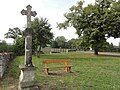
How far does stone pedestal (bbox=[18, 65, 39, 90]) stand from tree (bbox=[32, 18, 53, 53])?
25.1m

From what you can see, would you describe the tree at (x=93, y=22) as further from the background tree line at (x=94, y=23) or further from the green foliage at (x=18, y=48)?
the green foliage at (x=18, y=48)

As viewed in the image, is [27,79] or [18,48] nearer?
[27,79]

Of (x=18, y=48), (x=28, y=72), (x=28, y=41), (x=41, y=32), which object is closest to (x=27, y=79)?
(x=28, y=72)

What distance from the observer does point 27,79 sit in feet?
26.7

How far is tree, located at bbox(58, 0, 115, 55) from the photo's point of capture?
40250 millimetres

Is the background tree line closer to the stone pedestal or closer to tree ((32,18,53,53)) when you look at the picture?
tree ((32,18,53,53))

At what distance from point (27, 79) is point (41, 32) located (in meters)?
25.9

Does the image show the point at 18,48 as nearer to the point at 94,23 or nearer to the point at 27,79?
the point at 94,23

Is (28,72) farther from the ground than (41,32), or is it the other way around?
(41,32)

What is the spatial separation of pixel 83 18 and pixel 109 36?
231 inches

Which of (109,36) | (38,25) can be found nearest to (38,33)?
(38,25)

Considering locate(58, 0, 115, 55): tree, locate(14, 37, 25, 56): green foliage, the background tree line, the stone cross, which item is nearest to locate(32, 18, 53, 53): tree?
the background tree line

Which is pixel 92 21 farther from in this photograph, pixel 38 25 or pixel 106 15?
pixel 38 25

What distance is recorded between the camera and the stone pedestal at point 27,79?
8023mm
